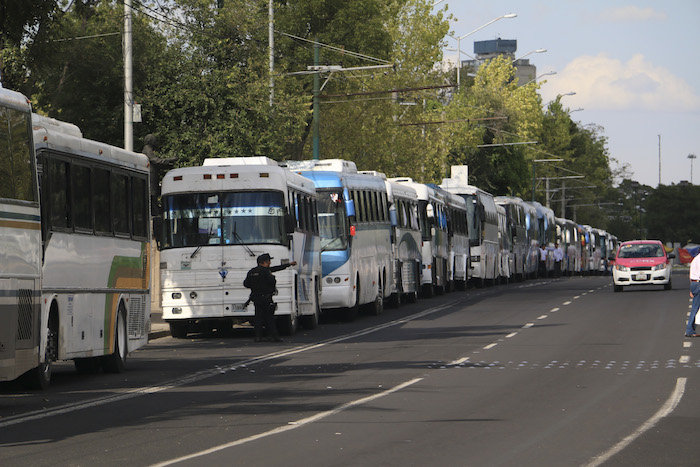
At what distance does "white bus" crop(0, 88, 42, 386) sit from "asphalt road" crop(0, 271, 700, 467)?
0.64m

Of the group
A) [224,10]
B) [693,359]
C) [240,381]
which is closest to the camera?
[240,381]

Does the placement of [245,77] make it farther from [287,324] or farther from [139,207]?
[139,207]

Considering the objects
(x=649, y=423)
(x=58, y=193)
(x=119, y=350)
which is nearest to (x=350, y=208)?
(x=119, y=350)

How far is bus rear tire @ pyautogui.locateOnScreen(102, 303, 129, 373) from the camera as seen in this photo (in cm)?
2098

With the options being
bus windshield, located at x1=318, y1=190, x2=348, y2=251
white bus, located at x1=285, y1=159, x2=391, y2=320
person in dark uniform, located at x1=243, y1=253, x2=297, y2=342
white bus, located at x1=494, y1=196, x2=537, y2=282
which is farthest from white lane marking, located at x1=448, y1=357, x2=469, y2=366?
white bus, located at x1=494, y1=196, x2=537, y2=282

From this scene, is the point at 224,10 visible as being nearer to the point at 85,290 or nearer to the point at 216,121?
the point at 216,121

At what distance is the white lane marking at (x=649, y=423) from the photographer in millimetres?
11344

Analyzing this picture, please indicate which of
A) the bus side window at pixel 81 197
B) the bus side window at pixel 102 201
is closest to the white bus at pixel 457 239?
the bus side window at pixel 102 201

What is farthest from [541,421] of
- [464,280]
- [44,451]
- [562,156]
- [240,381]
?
[562,156]

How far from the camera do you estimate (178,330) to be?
30.0 metres

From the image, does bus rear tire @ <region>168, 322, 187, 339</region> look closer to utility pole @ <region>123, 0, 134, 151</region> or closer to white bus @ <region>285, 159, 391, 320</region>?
utility pole @ <region>123, 0, 134, 151</region>

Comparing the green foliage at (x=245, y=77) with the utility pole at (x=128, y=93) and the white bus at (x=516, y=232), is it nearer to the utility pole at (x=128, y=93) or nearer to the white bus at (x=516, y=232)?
the utility pole at (x=128, y=93)

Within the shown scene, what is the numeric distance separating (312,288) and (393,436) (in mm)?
19108

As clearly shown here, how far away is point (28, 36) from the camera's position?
84.3 feet
